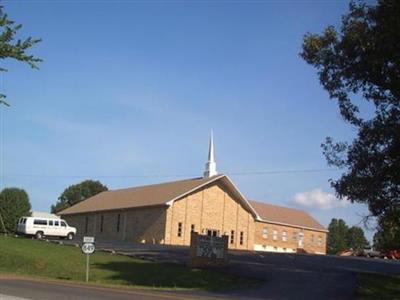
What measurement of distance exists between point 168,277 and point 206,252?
17.5 ft

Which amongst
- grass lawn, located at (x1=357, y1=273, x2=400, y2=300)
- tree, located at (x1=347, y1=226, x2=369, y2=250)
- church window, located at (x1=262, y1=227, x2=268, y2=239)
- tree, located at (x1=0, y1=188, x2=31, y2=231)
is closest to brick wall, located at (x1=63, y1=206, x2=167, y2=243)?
tree, located at (x1=0, y1=188, x2=31, y2=231)

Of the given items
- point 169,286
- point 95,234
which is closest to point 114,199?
point 95,234

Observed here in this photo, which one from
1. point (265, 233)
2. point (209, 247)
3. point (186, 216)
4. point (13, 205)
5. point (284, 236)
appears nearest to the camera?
point (209, 247)

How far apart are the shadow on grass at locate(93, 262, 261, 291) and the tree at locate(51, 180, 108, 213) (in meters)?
76.4

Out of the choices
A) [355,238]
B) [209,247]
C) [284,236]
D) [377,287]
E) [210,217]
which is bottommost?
[377,287]

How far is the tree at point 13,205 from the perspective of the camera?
79875 millimetres

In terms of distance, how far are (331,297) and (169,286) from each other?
288 inches

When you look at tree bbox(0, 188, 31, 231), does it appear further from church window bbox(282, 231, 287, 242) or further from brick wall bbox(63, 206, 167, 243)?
church window bbox(282, 231, 287, 242)

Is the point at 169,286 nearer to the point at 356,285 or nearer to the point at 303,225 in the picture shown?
the point at 356,285

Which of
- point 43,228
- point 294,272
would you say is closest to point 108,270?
point 294,272

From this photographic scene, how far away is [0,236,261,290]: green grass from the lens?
28.5m

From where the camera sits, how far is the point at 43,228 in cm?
5569

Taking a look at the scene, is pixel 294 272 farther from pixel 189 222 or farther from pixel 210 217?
pixel 210 217

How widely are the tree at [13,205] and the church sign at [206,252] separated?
49557mm
